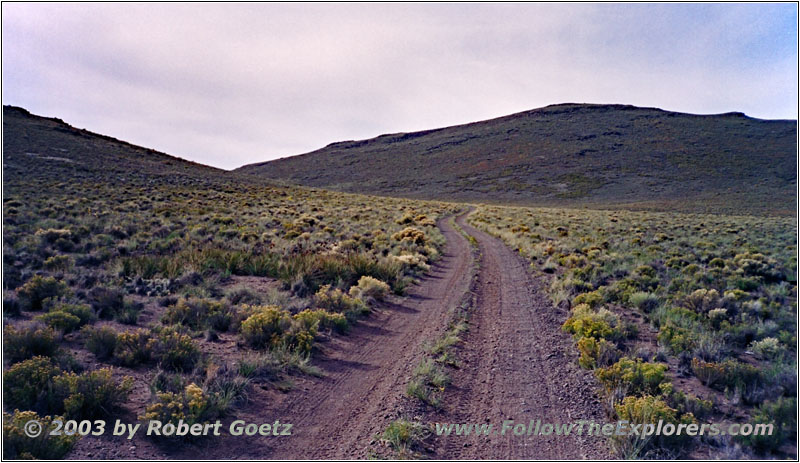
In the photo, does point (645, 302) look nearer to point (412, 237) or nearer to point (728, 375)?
point (728, 375)

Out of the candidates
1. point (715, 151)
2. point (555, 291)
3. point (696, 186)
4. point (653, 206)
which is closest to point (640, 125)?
point (715, 151)

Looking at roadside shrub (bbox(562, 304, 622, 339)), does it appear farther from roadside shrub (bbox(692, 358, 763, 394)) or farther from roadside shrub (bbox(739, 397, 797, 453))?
roadside shrub (bbox(739, 397, 797, 453))

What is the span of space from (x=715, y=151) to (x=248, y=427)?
107m

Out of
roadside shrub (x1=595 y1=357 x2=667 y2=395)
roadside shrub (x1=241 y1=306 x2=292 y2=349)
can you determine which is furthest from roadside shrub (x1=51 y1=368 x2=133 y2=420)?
roadside shrub (x1=595 y1=357 x2=667 y2=395)

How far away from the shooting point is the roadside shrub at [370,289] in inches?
372

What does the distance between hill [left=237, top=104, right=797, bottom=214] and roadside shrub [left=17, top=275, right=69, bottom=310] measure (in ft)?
205

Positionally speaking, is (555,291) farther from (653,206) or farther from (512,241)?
(653,206)

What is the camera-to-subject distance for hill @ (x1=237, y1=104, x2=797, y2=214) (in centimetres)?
6862

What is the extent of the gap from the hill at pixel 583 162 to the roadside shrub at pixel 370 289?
57480 mm

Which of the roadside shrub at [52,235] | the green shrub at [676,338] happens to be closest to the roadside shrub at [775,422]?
the green shrub at [676,338]

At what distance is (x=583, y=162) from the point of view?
8700 centimetres

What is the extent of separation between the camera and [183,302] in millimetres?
7629

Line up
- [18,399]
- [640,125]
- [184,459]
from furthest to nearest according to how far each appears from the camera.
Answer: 1. [640,125]
2. [18,399]
3. [184,459]

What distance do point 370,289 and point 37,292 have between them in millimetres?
6153
